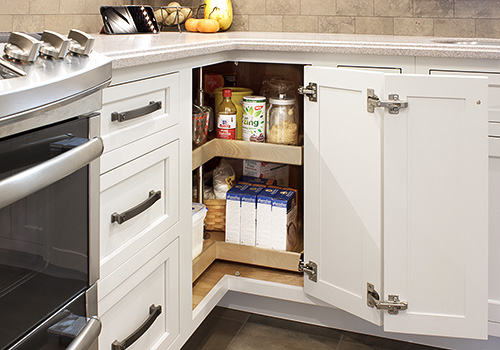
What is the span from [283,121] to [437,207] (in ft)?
2.15

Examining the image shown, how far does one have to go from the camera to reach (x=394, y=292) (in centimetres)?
168

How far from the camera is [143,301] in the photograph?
1.45 m

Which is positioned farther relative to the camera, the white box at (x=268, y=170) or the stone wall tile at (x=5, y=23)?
the white box at (x=268, y=170)

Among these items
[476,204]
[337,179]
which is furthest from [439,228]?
[337,179]

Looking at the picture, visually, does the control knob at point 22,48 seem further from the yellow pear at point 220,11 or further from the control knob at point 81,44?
the yellow pear at point 220,11

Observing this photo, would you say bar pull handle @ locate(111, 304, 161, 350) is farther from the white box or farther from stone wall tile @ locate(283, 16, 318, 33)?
stone wall tile @ locate(283, 16, 318, 33)

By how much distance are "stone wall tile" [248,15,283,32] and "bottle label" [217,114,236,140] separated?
0.67 m

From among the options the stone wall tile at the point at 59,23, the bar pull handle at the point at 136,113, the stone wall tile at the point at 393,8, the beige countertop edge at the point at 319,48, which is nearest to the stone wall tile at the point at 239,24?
the stone wall tile at the point at 393,8

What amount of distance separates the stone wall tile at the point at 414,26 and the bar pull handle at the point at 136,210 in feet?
4.75

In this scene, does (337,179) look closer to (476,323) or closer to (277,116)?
(277,116)

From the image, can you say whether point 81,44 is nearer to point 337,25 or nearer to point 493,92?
point 493,92

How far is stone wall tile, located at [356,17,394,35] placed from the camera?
2.41 meters

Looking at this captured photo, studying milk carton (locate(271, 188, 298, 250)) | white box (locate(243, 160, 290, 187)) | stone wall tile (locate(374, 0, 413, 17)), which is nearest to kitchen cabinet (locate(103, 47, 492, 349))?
milk carton (locate(271, 188, 298, 250))

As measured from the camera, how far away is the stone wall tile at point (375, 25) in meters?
2.41
